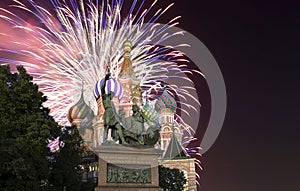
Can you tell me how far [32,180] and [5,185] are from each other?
1.35 m

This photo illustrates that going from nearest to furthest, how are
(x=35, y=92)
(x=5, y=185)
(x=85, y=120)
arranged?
(x=5, y=185) < (x=35, y=92) < (x=85, y=120)

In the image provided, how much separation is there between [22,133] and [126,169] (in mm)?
7626

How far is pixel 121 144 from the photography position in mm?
14703

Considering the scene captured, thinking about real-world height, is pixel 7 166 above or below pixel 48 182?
above

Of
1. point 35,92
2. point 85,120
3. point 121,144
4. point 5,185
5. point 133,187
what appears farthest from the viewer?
point 85,120

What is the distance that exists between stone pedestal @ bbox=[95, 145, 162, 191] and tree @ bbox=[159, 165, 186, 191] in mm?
17903

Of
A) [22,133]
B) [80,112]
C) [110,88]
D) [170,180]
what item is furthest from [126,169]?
[80,112]

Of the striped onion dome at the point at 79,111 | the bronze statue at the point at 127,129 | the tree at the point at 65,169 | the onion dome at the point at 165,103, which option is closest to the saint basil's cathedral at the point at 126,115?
the striped onion dome at the point at 79,111

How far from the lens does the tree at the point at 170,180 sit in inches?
1259

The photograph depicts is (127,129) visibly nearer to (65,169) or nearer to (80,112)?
(65,169)

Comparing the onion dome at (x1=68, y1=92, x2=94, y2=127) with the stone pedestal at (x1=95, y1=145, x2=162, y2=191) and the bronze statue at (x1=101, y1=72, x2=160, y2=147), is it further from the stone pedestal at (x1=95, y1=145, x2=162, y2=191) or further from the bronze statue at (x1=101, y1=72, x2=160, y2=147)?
the stone pedestal at (x1=95, y1=145, x2=162, y2=191)

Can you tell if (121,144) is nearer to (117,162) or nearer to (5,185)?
(117,162)

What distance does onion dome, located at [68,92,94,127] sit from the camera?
42.9m

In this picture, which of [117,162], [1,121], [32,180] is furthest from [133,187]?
[1,121]
